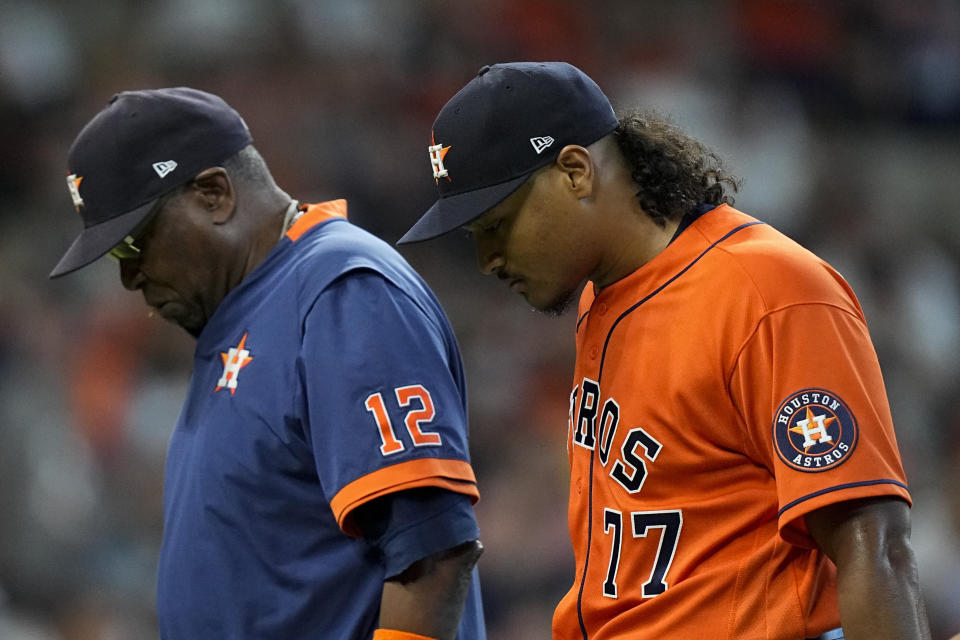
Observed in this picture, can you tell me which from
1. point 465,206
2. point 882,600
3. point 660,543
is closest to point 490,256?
point 465,206

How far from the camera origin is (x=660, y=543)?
5.97 ft

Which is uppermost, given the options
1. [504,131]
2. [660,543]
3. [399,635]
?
[504,131]

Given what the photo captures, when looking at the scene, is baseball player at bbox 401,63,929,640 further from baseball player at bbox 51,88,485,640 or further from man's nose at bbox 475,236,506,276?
baseball player at bbox 51,88,485,640

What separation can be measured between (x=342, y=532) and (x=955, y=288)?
513 cm

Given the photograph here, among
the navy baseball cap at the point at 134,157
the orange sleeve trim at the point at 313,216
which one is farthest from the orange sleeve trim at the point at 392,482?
the navy baseball cap at the point at 134,157

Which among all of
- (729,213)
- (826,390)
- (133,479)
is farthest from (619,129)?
(133,479)

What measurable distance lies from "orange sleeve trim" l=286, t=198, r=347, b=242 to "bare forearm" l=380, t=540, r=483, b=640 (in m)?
0.67

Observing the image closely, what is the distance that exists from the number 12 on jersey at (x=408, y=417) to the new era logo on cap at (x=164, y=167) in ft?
2.03

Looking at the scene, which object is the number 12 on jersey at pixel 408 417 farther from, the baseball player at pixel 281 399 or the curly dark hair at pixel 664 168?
the curly dark hair at pixel 664 168

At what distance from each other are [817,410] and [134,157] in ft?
4.16

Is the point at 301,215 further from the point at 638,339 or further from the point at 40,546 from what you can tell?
the point at 40,546

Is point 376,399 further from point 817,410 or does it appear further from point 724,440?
point 817,410

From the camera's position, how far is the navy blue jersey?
6.18 ft

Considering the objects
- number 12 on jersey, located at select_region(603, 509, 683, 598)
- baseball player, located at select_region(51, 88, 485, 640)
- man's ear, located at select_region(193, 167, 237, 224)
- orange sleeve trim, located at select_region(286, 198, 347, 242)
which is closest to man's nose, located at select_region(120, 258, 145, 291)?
baseball player, located at select_region(51, 88, 485, 640)
